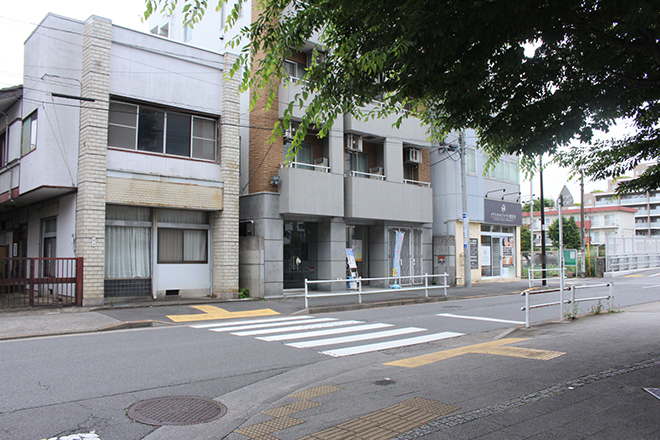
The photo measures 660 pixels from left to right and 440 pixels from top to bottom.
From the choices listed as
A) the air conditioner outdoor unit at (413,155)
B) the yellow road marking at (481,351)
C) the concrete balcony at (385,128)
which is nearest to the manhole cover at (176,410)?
the yellow road marking at (481,351)

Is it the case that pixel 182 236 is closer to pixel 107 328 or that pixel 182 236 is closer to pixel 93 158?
pixel 93 158

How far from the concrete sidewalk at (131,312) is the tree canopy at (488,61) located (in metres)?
7.94

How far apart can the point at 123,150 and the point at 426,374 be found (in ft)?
42.1

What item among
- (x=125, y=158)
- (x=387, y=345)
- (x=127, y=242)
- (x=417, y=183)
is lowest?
(x=387, y=345)

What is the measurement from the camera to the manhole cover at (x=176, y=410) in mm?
5586

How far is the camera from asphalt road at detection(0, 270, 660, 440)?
5.57m

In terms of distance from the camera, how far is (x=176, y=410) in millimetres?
5914

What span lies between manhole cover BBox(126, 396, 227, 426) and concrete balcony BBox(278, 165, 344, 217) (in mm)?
13165

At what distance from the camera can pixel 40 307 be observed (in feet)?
48.4

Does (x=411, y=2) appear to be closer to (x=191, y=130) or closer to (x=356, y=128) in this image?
(x=191, y=130)

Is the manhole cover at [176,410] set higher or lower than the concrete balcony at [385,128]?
lower

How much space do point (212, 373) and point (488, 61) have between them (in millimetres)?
6524

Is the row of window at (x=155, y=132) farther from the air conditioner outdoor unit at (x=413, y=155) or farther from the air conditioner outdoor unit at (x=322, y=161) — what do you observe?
the air conditioner outdoor unit at (x=413, y=155)

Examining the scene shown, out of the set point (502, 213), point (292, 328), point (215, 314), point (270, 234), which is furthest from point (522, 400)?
point (502, 213)
